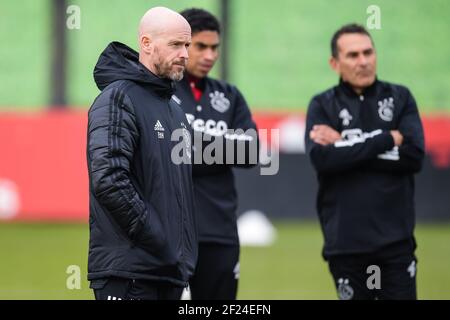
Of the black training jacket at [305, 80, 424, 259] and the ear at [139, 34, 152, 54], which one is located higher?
the ear at [139, 34, 152, 54]

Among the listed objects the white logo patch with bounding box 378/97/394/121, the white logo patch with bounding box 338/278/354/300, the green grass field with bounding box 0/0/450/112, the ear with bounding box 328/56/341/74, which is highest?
the green grass field with bounding box 0/0/450/112

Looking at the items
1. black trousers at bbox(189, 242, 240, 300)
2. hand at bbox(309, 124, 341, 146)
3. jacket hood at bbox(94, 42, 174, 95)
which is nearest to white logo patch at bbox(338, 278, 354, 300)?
black trousers at bbox(189, 242, 240, 300)

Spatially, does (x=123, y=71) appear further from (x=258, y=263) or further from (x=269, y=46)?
(x=269, y=46)

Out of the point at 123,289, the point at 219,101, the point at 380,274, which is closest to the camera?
the point at 123,289

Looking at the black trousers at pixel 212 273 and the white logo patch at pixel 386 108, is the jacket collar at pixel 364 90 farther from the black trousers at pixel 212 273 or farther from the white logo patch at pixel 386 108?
the black trousers at pixel 212 273

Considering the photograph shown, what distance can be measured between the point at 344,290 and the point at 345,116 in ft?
3.77

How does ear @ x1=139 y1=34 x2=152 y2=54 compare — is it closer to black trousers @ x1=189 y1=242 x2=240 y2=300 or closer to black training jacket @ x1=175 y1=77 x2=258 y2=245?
black training jacket @ x1=175 y1=77 x2=258 y2=245

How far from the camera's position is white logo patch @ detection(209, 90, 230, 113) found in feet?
21.1

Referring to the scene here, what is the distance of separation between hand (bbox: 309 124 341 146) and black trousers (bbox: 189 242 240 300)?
93 cm

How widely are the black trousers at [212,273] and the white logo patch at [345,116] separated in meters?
1.14

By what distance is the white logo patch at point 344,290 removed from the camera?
615 centimetres

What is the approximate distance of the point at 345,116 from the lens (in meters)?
6.32

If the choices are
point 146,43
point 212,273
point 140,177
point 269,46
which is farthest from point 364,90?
point 269,46
